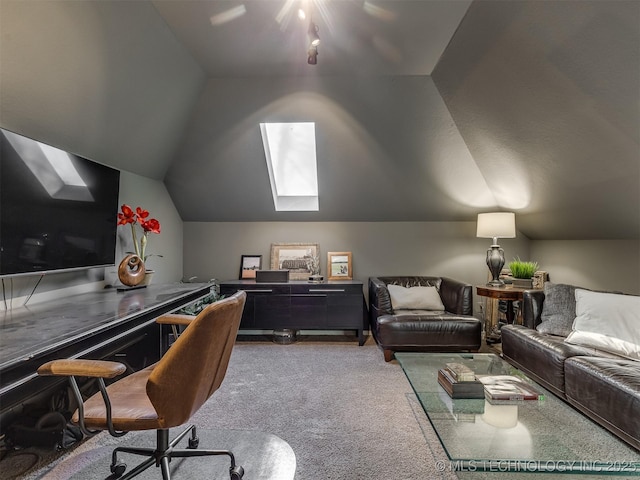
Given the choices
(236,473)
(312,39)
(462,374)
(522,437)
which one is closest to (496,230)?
(462,374)

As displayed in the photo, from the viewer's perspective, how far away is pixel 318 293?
415cm

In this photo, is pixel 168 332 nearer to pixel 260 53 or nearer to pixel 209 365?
pixel 209 365

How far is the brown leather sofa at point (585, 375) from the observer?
5.81 ft

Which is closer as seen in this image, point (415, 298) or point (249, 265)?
point (415, 298)

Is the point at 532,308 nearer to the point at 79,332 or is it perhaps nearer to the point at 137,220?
the point at 79,332

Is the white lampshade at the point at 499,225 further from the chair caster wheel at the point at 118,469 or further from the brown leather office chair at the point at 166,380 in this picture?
the chair caster wheel at the point at 118,469

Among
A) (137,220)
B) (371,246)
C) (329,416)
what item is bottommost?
(329,416)

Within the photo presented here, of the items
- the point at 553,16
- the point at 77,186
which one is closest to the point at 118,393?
the point at 77,186

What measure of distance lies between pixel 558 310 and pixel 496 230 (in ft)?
3.91

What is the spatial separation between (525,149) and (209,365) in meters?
2.99

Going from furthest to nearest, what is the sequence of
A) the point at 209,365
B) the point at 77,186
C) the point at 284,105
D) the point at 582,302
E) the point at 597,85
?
the point at 284,105
the point at 582,302
the point at 77,186
the point at 597,85
the point at 209,365

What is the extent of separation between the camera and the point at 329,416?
241 cm

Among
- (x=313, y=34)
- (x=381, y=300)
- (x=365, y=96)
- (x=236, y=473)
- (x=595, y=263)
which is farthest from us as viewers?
(x=381, y=300)

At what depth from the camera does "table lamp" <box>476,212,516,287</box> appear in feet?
12.7
